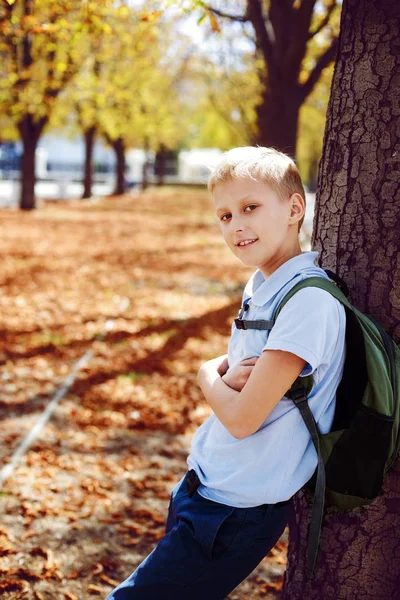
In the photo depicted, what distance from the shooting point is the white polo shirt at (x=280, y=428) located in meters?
1.73

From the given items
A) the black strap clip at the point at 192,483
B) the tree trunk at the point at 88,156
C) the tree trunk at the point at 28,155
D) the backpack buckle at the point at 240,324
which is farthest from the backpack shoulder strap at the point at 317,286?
the tree trunk at the point at 88,156

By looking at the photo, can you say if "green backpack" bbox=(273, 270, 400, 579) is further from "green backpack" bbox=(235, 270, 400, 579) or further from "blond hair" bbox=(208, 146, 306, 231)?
"blond hair" bbox=(208, 146, 306, 231)

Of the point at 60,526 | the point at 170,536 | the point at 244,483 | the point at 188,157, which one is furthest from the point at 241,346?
the point at 188,157

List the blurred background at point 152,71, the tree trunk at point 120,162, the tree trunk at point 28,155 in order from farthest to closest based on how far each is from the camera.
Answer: the tree trunk at point 120,162
the tree trunk at point 28,155
the blurred background at point 152,71

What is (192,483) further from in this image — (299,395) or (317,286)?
(317,286)

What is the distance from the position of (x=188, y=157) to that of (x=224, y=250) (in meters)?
62.8

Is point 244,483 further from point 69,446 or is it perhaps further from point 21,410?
point 21,410

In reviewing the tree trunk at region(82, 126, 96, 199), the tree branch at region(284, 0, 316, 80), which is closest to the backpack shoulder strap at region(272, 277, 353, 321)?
the tree branch at region(284, 0, 316, 80)

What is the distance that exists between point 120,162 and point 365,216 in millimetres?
36253

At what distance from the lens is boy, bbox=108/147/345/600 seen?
1.83 m

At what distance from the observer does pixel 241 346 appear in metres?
1.97

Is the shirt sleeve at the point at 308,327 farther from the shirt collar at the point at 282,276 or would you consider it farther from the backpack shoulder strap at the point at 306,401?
the shirt collar at the point at 282,276

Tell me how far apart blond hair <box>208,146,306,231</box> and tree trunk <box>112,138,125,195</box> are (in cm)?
3602

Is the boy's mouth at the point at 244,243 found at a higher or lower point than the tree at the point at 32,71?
lower
